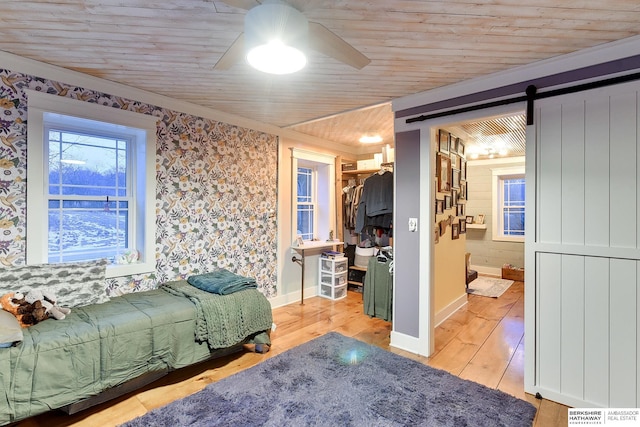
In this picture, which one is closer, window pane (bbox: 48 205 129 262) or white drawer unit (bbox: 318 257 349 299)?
window pane (bbox: 48 205 129 262)

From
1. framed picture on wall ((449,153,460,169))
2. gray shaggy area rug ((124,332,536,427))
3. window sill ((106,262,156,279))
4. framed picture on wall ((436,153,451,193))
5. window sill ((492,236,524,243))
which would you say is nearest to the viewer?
gray shaggy area rug ((124,332,536,427))

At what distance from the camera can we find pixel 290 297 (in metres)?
4.45

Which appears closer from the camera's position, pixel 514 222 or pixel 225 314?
pixel 225 314

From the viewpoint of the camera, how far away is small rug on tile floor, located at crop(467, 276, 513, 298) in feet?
16.9

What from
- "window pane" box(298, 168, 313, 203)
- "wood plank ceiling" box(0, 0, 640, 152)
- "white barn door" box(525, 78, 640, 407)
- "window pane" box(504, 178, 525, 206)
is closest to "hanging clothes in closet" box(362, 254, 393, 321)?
"white barn door" box(525, 78, 640, 407)

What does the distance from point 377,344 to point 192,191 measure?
8.10 feet

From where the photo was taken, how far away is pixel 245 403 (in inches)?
84.7

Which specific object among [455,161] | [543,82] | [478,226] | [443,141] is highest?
[543,82]

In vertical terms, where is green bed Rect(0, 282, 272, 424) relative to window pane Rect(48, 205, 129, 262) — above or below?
below

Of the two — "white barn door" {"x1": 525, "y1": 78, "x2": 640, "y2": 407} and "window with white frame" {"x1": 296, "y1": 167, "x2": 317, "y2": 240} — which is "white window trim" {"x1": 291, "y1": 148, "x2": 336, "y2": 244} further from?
"white barn door" {"x1": 525, "y1": 78, "x2": 640, "y2": 407}

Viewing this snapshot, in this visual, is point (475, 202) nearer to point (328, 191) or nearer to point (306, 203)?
point (328, 191)

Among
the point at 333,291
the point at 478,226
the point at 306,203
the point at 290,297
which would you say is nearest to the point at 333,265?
the point at 333,291

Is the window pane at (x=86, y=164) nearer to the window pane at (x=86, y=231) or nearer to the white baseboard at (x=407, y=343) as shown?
the window pane at (x=86, y=231)

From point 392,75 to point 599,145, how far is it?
1491 mm
